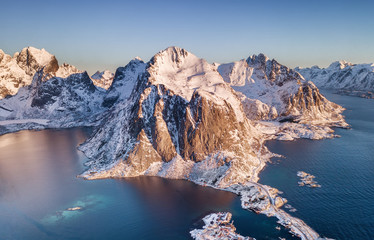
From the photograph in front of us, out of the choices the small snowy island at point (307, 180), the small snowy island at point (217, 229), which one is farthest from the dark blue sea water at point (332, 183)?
the small snowy island at point (217, 229)

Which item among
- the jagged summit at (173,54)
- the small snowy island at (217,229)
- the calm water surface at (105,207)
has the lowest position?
the small snowy island at (217,229)

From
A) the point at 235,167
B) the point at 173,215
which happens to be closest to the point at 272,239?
the point at 173,215

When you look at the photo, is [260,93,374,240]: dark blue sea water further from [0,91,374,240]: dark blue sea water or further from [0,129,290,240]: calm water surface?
[0,129,290,240]: calm water surface

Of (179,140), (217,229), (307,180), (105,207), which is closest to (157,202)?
(105,207)

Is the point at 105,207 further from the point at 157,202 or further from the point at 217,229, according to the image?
the point at 217,229

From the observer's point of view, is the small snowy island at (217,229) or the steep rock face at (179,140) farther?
the steep rock face at (179,140)

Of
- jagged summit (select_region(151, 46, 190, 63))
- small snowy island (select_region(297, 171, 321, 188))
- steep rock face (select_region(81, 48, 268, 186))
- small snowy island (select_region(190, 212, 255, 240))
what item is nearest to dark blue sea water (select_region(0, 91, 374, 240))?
small snowy island (select_region(190, 212, 255, 240))

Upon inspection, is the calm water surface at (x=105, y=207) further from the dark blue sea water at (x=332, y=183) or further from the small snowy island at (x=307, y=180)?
the small snowy island at (x=307, y=180)
